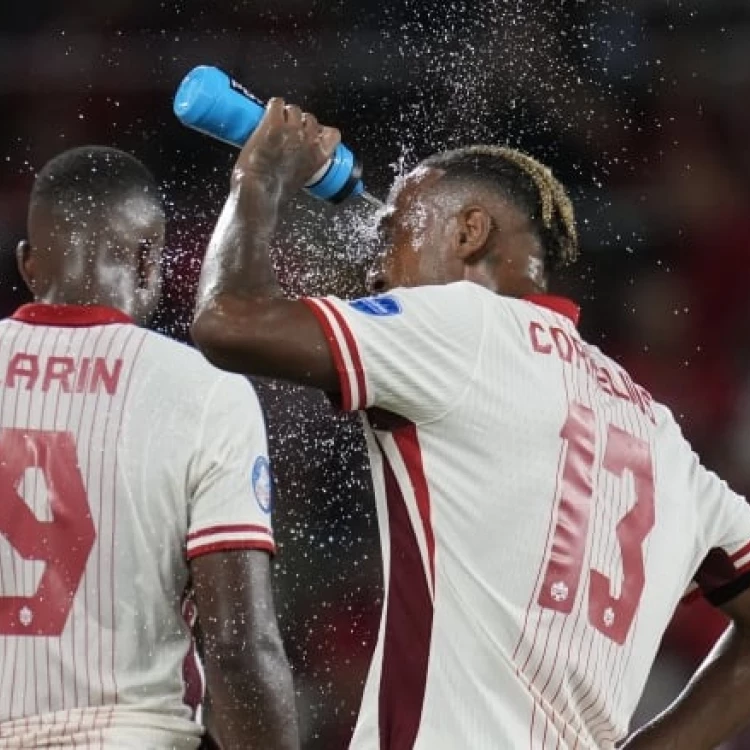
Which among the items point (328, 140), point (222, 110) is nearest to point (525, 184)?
point (328, 140)

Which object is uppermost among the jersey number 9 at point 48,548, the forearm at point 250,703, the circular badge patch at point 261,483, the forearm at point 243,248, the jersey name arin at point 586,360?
the forearm at point 243,248

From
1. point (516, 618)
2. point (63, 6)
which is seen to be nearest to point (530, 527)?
point (516, 618)

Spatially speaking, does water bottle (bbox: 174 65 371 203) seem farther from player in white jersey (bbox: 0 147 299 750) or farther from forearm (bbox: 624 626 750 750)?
forearm (bbox: 624 626 750 750)

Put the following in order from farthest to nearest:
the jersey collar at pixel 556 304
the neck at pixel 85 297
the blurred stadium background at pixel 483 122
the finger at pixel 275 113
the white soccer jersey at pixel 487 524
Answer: the blurred stadium background at pixel 483 122
the neck at pixel 85 297
the jersey collar at pixel 556 304
the finger at pixel 275 113
the white soccer jersey at pixel 487 524

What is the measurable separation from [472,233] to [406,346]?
1.35 feet

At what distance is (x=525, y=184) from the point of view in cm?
277

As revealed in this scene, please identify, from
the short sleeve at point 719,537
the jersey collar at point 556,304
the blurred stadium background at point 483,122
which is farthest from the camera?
the blurred stadium background at point 483,122

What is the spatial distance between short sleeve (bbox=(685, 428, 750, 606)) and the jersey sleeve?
26.0 inches

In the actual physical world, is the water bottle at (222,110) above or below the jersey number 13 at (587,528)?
above

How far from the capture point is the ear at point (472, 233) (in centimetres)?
268

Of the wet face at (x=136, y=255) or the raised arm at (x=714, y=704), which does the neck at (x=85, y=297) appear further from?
the raised arm at (x=714, y=704)

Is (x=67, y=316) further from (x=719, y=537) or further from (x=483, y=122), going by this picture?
(x=483, y=122)

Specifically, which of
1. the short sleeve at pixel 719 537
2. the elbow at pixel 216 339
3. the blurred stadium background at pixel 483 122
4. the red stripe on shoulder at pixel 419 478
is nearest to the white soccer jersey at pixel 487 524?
the red stripe on shoulder at pixel 419 478

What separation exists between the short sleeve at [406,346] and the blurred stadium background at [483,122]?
283cm
